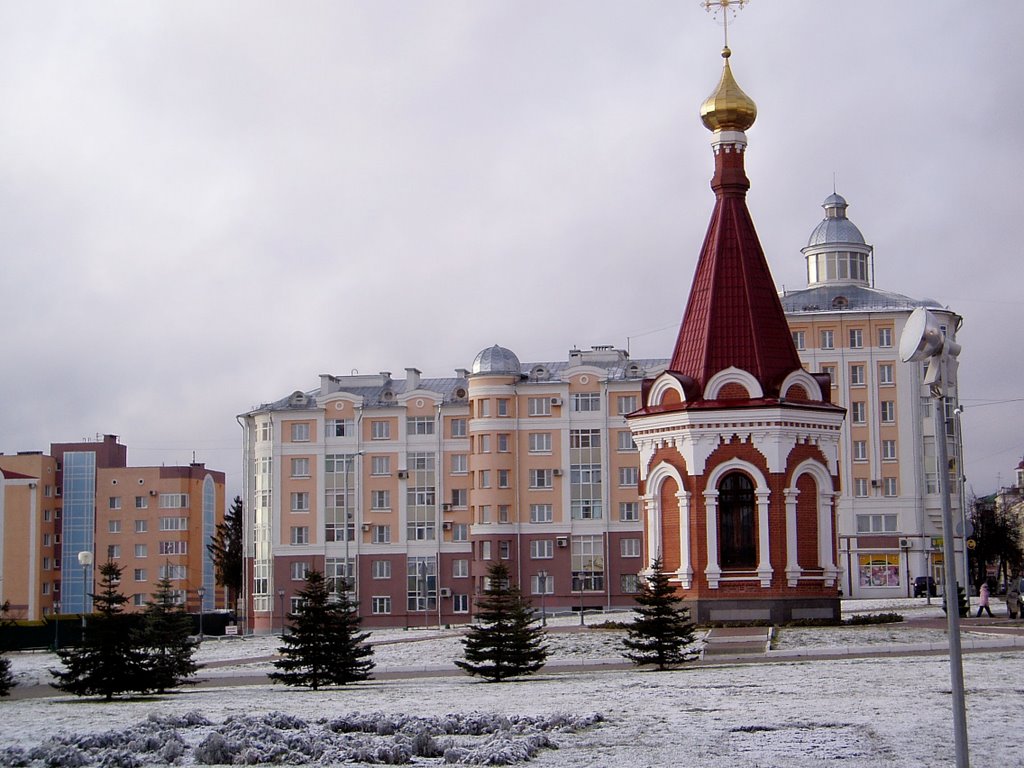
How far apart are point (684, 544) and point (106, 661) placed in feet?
53.1

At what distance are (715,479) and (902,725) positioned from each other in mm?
18790

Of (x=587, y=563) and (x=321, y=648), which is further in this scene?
(x=587, y=563)

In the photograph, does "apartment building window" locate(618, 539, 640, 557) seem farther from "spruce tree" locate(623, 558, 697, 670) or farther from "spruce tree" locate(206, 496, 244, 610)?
"spruce tree" locate(623, 558, 697, 670)

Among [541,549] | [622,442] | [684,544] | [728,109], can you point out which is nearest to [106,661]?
[684,544]

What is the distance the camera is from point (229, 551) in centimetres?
8456

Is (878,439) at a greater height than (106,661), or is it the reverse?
(878,439)

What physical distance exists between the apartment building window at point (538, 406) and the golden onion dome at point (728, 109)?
2877 centimetres

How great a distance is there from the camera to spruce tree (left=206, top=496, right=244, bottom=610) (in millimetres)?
83875

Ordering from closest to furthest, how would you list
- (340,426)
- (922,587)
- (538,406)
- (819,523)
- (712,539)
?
(712,539) → (819,523) → (922,587) → (538,406) → (340,426)

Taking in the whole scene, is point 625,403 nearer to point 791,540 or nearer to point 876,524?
point 876,524

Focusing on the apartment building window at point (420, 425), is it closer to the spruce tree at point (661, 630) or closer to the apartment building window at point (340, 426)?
the apartment building window at point (340, 426)

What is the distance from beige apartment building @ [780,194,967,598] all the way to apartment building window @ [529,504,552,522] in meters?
14.0

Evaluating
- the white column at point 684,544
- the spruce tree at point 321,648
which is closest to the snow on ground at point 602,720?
the spruce tree at point 321,648

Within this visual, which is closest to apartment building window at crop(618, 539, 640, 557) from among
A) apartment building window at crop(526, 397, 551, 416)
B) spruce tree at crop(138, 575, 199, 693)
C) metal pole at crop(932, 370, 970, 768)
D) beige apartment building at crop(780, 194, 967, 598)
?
apartment building window at crop(526, 397, 551, 416)
